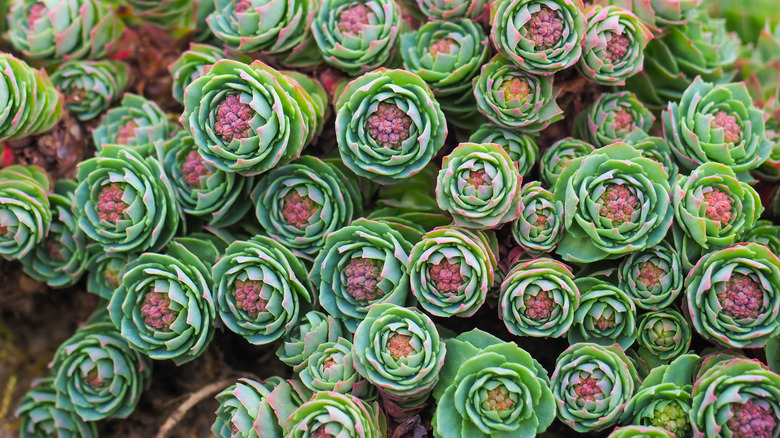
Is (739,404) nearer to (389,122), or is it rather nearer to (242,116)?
(389,122)

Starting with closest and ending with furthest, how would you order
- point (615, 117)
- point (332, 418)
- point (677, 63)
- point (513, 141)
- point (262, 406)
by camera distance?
point (332, 418), point (262, 406), point (513, 141), point (615, 117), point (677, 63)

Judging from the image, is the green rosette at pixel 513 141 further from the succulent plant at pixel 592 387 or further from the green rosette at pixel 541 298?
the succulent plant at pixel 592 387

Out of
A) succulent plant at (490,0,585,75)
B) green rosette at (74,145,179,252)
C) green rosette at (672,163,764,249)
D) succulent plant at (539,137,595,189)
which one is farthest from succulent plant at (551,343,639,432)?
green rosette at (74,145,179,252)

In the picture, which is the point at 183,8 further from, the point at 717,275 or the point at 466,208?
the point at 717,275

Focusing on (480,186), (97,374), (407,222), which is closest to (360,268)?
(407,222)

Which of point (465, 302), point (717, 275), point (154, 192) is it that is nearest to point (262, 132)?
point (154, 192)

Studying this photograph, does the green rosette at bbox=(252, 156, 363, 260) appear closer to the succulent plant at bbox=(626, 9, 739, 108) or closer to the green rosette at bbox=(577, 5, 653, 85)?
the green rosette at bbox=(577, 5, 653, 85)

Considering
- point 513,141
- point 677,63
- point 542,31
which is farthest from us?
point 677,63
